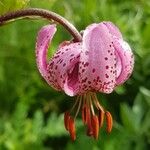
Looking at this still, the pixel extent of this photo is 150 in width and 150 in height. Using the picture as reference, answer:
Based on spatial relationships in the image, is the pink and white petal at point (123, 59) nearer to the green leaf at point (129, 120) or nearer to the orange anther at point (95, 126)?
the orange anther at point (95, 126)

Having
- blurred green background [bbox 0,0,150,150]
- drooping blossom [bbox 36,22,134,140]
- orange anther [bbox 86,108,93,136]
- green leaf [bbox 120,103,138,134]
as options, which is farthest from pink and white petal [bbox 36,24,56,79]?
green leaf [bbox 120,103,138,134]

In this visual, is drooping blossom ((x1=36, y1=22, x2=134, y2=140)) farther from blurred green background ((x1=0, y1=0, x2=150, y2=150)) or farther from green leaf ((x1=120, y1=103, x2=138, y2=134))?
green leaf ((x1=120, y1=103, x2=138, y2=134))

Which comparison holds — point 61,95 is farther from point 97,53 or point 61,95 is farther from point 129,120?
point 97,53

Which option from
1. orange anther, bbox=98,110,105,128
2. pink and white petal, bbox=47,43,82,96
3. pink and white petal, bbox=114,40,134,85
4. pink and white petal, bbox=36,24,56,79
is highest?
pink and white petal, bbox=36,24,56,79

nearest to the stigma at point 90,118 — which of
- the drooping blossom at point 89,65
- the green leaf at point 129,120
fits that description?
the drooping blossom at point 89,65

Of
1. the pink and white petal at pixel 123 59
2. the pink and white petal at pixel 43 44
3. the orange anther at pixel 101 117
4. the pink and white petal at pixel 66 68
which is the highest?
the pink and white petal at pixel 43 44

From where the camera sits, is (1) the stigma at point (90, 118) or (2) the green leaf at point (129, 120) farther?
(2) the green leaf at point (129, 120)

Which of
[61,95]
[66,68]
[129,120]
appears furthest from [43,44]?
[61,95]
